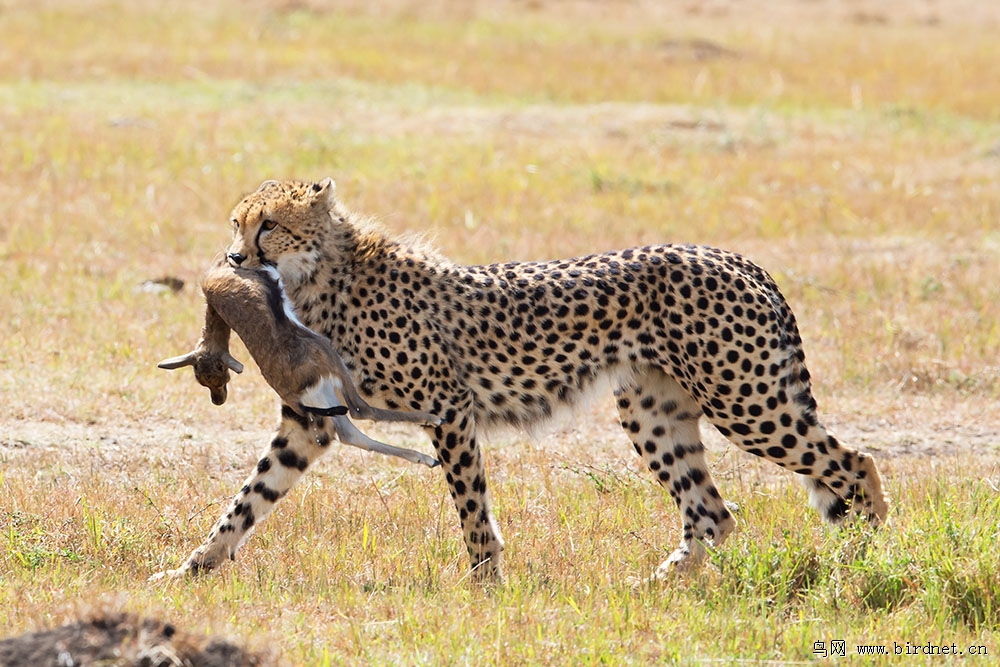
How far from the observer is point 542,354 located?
5.23m

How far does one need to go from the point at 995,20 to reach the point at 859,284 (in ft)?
61.3

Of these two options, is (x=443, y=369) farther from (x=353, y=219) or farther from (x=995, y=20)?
(x=995, y=20)

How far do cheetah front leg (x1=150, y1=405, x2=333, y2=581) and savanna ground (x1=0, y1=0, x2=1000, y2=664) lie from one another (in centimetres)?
15

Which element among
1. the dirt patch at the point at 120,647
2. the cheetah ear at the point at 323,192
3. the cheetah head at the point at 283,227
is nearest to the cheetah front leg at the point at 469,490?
the cheetah head at the point at 283,227

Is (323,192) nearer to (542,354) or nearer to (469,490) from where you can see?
(542,354)

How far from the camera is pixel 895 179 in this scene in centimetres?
1296

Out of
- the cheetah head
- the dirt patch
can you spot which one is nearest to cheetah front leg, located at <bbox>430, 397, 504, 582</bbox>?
the cheetah head

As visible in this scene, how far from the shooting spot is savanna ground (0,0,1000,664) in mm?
4449

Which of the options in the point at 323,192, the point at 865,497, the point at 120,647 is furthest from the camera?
the point at 323,192

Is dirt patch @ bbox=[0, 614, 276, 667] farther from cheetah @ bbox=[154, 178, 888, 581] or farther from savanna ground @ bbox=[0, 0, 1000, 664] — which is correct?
cheetah @ bbox=[154, 178, 888, 581]

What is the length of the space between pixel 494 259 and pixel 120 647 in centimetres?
685

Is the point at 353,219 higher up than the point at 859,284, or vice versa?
the point at 353,219

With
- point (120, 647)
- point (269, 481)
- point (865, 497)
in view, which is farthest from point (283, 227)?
point (865, 497)

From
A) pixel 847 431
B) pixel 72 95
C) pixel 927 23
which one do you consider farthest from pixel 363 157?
pixel 927 23
